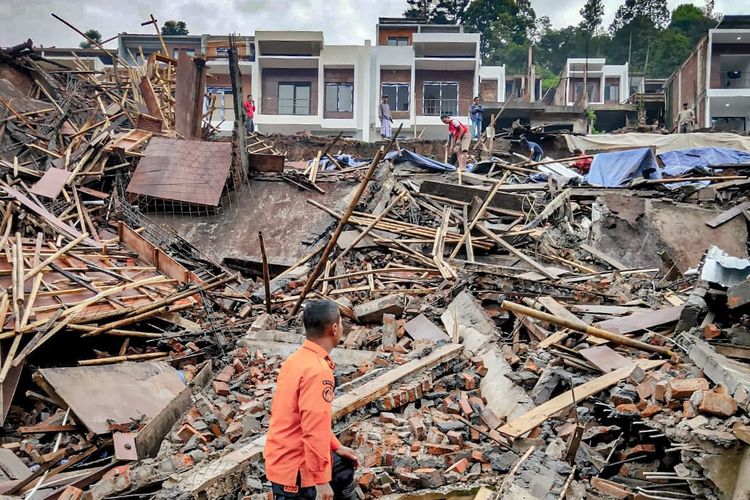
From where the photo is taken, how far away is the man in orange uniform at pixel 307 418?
2.68m

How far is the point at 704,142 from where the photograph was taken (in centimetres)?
1658

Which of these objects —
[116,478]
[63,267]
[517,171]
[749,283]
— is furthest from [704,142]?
[116,478]

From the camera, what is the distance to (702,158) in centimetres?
1334

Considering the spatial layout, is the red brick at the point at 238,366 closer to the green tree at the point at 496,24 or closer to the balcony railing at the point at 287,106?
the balcony railing at the point at 287,106

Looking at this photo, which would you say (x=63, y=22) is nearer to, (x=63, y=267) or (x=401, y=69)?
(x=63, y=267)

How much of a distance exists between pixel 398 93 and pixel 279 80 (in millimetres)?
6550

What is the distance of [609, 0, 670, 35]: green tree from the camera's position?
52219 millimetres

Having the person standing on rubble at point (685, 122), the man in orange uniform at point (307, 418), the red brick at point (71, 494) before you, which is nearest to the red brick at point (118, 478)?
A: the red brick at point (71, 494)

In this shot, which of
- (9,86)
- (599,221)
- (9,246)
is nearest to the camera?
(9,246)

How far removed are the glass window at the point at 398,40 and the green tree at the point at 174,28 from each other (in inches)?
609

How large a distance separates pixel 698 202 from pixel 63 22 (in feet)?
45.2

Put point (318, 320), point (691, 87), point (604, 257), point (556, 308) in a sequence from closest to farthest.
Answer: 1. point (318, 320)
2. point (556, 308)
3. point (604, 257)
4. point (691, 87)

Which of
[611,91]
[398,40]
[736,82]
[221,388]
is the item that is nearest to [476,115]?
[221,388]

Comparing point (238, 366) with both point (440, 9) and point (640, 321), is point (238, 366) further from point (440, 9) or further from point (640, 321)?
point (440, 9)
